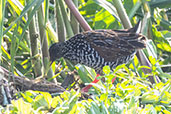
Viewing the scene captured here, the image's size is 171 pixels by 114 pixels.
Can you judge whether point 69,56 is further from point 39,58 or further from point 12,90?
point 12,90

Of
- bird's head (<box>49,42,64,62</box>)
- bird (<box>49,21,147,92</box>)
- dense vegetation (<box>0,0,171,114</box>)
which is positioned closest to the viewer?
dense vegetation (<box>0,0,171,114</box>)

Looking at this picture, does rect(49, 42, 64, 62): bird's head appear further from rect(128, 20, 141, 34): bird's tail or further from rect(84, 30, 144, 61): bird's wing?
rect(128, 20, 141, 34): bird's tail

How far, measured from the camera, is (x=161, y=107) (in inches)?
58.6

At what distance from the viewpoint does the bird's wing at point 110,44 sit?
2.96 meters

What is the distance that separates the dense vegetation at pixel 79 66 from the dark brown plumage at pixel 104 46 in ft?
0.29

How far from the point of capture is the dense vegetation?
1228 mm

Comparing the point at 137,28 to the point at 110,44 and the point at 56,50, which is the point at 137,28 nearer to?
the point at 110,44

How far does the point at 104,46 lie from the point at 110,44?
0.19 feet

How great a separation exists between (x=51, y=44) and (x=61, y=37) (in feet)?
1.58

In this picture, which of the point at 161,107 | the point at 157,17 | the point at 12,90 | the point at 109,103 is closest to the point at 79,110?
the point at 109,103

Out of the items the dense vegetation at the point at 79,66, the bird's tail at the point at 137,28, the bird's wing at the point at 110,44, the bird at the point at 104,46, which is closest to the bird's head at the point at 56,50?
the bird at the point at 104,46

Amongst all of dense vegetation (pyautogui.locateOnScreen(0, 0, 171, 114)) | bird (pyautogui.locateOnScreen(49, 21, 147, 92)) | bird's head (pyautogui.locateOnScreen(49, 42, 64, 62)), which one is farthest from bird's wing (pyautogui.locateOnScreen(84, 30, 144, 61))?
bird's head (pyautogui.locateOnScreen(49, 42, 64, 62))

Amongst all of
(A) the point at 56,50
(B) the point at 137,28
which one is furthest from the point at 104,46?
(A) the point at 56,50

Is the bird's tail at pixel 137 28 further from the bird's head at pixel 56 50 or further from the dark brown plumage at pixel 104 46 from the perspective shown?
the bird's head at pixel 56 50
